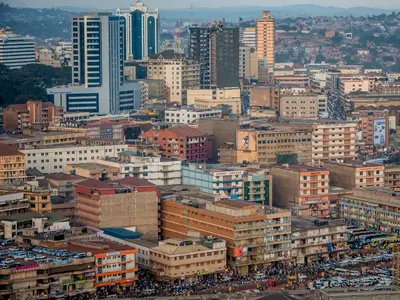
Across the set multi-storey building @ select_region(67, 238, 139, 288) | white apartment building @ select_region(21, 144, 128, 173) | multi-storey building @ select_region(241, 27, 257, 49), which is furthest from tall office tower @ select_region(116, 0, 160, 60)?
multi-storey building @ select_region(67, 238, 139, 288)

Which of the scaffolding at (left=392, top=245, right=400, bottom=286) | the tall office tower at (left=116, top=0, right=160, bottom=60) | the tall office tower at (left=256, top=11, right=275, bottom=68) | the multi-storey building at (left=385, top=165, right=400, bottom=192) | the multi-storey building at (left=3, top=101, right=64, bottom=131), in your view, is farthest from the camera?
the tall office tower at (left=256, top=11, right=275, bottom=68)

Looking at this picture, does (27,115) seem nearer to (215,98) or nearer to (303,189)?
(215,98)

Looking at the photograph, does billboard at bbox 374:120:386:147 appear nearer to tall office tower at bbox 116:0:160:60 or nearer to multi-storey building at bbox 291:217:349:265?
multi-storey building at bbox 291:217:349:265

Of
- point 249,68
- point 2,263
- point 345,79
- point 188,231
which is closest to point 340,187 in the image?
point 188,231

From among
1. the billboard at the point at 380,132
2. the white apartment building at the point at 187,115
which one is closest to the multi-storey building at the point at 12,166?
the white apartment building at the point at 187,115

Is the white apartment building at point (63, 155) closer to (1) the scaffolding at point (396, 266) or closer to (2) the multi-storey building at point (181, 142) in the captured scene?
(2) the multi-storey building at point (181, 142)

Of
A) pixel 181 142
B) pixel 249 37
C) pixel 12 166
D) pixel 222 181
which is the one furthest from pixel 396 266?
pixel 249 37

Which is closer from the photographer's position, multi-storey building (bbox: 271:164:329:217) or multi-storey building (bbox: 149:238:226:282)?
multi-storey building (bbox: 149:238:226:282)
